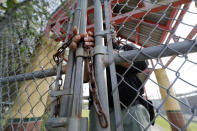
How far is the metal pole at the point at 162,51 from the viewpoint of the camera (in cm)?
31

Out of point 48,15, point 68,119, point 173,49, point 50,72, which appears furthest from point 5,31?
point 173,49

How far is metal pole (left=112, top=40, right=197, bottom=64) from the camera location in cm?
31

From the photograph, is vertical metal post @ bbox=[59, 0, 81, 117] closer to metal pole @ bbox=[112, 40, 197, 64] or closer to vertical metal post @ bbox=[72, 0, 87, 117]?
vertical metal post @ bbox=[72, 0, 87, 117]

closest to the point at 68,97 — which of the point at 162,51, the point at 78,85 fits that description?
the point at 78,85

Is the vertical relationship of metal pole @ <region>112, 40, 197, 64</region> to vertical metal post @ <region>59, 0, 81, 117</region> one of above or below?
above

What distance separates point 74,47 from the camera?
380mm

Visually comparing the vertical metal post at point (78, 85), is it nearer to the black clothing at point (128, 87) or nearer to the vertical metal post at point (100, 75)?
the vertical metal post at point (100, 75)

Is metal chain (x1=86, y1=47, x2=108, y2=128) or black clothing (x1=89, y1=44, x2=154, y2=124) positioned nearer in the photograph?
metal chain (x1=86, y1=47, x2=108, y2=128)

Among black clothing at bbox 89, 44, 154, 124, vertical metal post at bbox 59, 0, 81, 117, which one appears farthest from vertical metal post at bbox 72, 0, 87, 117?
black clothing at bbox 89, 44, 154, 124

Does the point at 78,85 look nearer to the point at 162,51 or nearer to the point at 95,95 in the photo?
the point at 95,95

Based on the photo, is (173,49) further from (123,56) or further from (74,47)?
(74,47)

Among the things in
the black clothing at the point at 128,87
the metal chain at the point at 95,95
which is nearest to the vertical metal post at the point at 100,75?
the metal chain at the point at 95,95

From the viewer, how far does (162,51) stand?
33cm

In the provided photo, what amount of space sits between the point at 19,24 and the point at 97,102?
1.47 m
